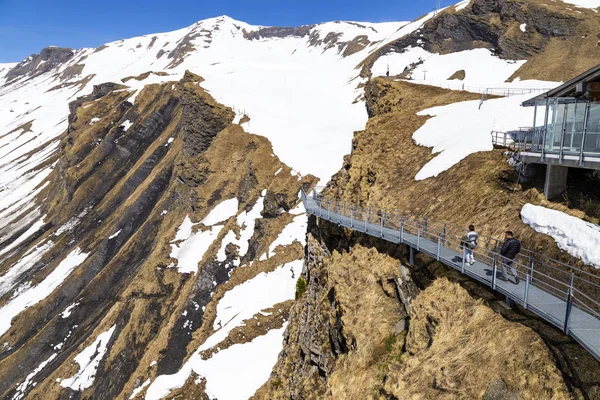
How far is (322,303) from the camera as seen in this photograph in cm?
1731

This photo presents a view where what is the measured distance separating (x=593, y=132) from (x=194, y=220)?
150ft

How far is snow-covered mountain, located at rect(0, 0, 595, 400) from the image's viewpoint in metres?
31.6

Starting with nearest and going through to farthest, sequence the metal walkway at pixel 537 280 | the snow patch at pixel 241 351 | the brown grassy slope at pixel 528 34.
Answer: the metal walkway at pixel 537 280, the snow patch at pixel 241 351, the brown grassy slope at pixel 528 34

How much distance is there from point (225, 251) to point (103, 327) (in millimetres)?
17630

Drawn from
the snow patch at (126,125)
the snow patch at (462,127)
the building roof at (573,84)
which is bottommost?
the snow patch at (126,125)

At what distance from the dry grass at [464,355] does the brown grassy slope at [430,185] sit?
2.75 meters

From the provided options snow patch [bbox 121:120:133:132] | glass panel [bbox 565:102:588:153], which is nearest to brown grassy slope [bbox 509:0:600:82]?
glass panel [bbox 565:102:588:153]

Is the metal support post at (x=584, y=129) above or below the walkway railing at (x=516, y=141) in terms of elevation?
above

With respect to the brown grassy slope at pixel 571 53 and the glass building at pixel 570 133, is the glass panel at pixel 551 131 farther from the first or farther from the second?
the brown grassy slope at pixel 571 53

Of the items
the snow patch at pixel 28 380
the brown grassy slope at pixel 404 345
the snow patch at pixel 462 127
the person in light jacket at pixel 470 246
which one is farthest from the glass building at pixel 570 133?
the snow patch at pixel 28 380

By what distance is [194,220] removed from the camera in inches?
1948

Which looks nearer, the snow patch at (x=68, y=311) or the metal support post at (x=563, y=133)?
the metal support post at (x=563, y=133)

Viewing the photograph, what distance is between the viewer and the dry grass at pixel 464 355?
7.08 metres

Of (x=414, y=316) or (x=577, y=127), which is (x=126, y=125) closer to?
(x=414, y=316)
